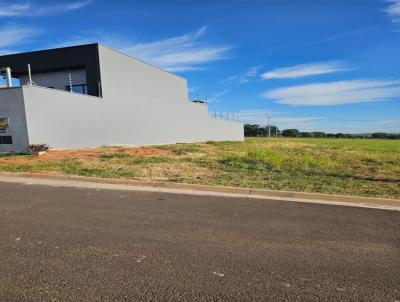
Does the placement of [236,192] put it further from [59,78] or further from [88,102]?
[59,78]

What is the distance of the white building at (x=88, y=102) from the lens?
16.3 m

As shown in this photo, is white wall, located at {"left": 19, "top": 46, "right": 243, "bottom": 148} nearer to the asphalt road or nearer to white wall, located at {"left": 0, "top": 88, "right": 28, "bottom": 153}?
white wall, located at {"left": 0, "top": 88, "right": 28, "bottom": 153}

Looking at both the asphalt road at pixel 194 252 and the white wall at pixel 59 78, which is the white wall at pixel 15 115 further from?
the asphalt road at pixel 194 252

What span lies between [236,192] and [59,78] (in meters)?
20.1

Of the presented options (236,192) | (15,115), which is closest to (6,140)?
(15,115)

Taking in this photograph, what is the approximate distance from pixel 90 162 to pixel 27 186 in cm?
505

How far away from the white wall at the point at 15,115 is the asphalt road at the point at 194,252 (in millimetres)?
10242

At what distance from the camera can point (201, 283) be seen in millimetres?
3525

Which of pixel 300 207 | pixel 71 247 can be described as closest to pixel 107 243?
pixel 71 247

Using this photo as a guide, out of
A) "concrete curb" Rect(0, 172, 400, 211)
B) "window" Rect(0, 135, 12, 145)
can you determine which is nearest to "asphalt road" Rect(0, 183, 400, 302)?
"concrete curb" Rect(0, 172, 400, 211)

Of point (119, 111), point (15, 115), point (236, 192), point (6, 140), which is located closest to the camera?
point (236, 192)

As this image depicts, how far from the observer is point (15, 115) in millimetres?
16156

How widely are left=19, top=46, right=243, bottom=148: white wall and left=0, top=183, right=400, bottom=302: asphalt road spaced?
36.7 feet

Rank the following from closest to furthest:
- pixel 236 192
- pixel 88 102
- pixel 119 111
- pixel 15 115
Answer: pixel 236 192 < pixel 15 115 < pixel 88 102 < pixel 119 111
